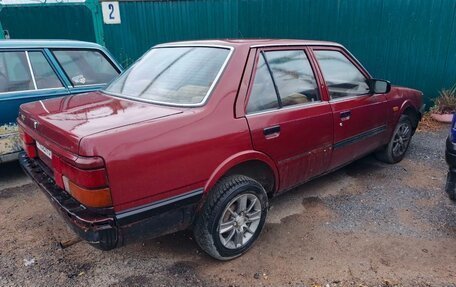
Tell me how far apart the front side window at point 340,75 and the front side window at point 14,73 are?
3.20 m

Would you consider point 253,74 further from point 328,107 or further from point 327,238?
point 327,238

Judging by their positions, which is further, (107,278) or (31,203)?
(31,203)

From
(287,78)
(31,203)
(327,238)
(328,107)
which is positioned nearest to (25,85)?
(31,203)

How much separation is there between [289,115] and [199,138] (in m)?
0.95

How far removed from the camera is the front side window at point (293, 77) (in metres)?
3.11

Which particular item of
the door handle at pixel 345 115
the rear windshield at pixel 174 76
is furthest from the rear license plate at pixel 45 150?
the door handle at pixel 345 115

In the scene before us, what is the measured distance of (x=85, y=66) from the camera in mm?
4738

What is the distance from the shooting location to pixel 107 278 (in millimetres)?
2717

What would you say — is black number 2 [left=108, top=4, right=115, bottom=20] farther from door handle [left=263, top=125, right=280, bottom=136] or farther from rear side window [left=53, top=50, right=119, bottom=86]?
door handle [left=263, top=125, right=280, bottom=136]

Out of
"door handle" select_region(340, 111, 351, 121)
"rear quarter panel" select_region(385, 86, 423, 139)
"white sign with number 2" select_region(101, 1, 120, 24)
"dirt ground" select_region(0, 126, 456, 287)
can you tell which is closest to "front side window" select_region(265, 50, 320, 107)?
"door handle" select_region(340, 111, 351, 121)

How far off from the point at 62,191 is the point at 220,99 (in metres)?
1.27

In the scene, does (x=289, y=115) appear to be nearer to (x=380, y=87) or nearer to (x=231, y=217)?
(x=231, y=217)

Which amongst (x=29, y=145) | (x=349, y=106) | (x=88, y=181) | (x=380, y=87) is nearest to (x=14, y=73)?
(x=29, y=145)

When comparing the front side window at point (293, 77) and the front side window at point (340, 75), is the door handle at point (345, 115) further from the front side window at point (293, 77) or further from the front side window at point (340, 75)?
the front side window at point (293, 77)
